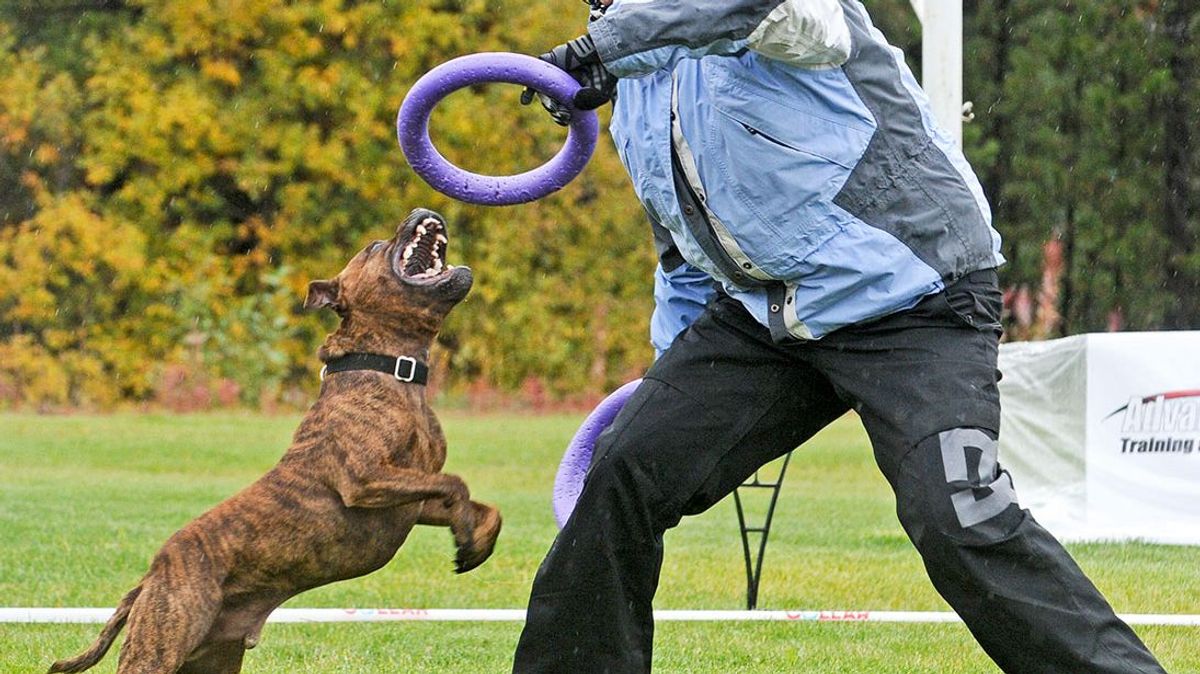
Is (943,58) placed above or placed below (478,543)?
above

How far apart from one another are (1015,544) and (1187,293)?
19876mm

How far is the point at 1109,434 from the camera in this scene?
8.62m

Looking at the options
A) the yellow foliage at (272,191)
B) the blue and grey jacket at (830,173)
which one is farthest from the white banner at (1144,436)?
the yellow foliage at (272,191)

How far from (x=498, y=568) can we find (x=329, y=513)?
135 inches

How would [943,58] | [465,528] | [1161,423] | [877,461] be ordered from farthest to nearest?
1. [1161,423]
2. [943,58]
3. [465,528]
4. [877,461]

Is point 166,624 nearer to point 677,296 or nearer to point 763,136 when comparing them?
point 677,296

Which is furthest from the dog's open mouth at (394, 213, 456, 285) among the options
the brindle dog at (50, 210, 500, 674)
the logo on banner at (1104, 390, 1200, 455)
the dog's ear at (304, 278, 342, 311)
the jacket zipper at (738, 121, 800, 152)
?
the logo on banner at (1104, 390, 1200, 455)

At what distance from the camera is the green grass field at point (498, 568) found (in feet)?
18.0

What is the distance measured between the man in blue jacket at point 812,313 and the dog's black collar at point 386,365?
109cm

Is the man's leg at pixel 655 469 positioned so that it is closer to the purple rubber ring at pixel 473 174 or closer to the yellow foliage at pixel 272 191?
the purple rubber ring at pixel 473 174

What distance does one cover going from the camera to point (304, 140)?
20.0 m

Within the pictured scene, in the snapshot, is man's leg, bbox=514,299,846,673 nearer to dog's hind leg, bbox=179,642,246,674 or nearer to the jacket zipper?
the jacket zipper

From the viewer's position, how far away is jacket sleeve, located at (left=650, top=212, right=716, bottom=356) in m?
4.32

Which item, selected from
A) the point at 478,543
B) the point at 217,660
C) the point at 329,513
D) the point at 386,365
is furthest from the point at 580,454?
the point at 217,660
